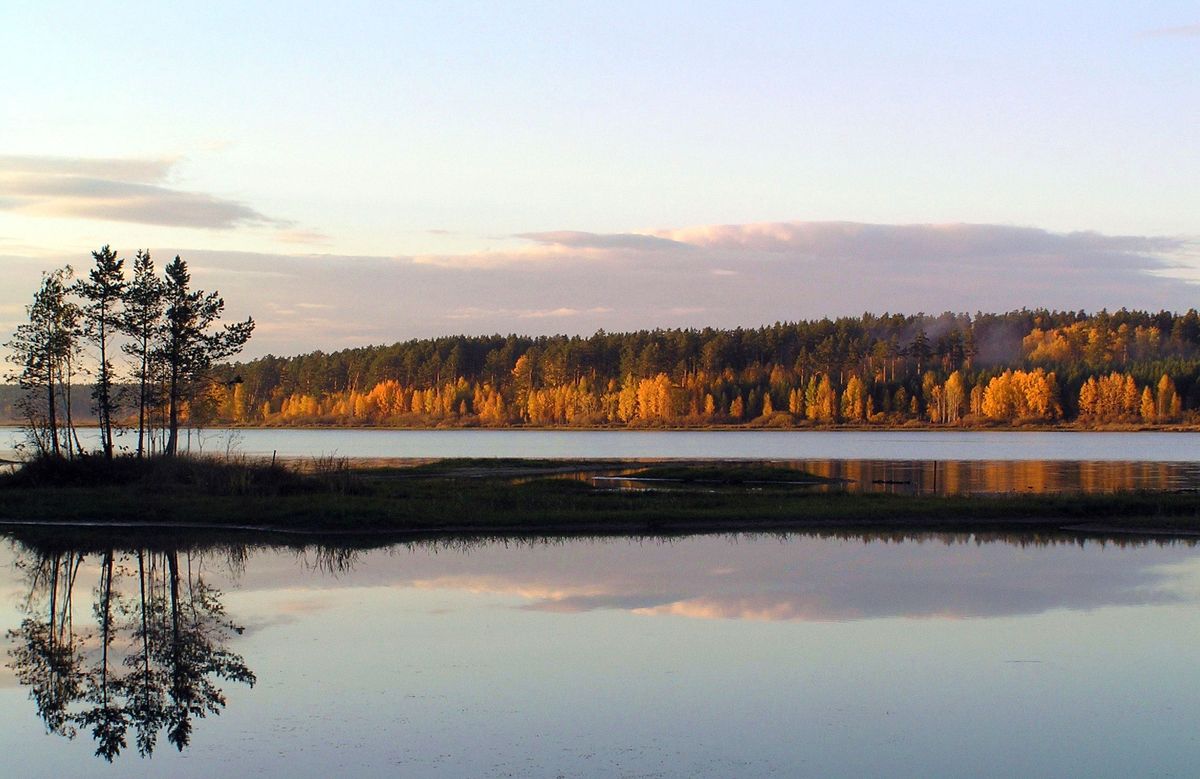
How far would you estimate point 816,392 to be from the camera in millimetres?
193250

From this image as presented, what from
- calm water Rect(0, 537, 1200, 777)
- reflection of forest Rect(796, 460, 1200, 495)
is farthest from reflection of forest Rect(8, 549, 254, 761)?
reflection of forest Rect(796, 460, 1200, 495)

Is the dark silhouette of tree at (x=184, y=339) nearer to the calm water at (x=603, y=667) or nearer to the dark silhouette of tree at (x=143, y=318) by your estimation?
the dark silhouette of tree at (x=143, y=318)

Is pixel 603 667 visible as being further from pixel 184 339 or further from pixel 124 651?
pixel 184 339

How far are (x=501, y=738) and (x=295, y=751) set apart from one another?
7.22 ft

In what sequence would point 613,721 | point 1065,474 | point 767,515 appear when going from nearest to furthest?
point 613,721
point 767,515
point 1065,474

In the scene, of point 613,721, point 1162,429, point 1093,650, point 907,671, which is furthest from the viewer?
point 1162,429

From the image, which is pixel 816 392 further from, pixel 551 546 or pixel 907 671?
pixel 907 671

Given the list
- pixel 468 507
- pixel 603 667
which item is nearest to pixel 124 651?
pixel 603 667

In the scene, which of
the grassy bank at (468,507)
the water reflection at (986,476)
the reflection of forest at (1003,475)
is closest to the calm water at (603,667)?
the grassy bank at (468,507)

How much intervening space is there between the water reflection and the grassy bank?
8705 mm

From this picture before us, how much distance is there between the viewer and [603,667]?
16891 mm

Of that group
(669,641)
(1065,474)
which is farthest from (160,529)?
(1065,474)

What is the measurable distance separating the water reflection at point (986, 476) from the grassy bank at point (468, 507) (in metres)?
8.71

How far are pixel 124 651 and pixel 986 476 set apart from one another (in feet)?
169
